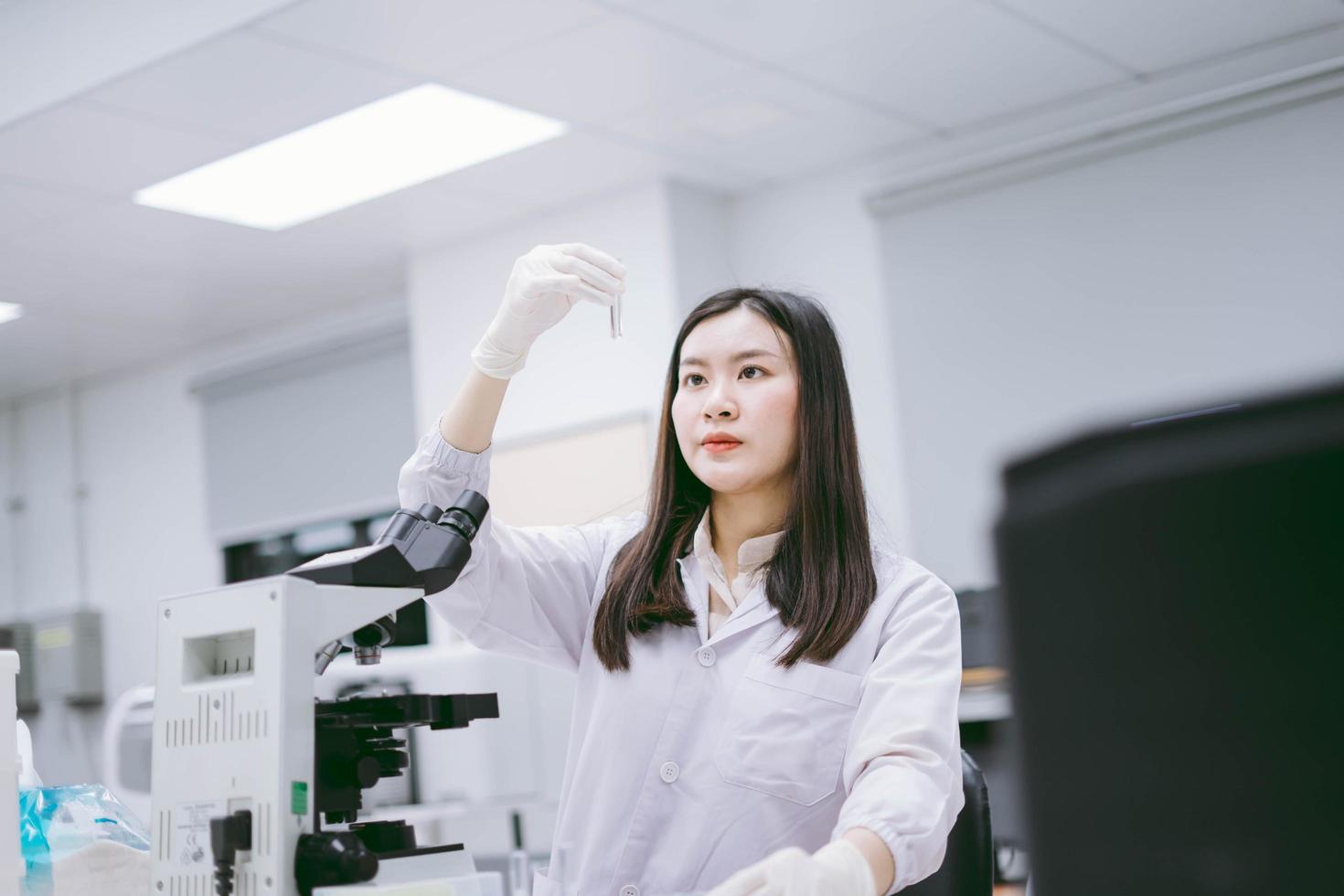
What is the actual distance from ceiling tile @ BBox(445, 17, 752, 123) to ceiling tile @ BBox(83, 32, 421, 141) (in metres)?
0.25

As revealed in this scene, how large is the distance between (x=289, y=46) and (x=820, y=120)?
1.53 metres

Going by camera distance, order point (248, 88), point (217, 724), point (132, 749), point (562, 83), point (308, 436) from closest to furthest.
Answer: point (217, 724) → point (248, 88) → point (562, 83) → point (132, 749) → point (308, 436)

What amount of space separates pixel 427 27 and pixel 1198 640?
2.97 meters

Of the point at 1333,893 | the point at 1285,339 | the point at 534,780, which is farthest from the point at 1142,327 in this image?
the point at 1333,893

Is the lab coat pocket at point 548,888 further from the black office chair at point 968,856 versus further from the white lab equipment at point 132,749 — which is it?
the white lab equipment at point 132,749

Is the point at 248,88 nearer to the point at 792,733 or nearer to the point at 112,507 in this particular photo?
the point at 792,733

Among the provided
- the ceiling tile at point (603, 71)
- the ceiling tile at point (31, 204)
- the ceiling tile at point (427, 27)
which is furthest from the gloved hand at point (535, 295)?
the ceiling tile at point (31, 204)

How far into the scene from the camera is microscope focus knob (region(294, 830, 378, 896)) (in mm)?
1091

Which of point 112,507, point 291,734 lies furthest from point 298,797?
point 112,507

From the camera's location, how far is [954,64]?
358 centimetres

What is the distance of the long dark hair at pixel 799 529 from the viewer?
1481 millimetres

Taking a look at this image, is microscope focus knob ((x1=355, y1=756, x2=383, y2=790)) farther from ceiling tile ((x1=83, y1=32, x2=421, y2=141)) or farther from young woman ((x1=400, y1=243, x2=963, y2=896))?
ceiling tile ((x1=83, y1=32, x2=421, y2=141))

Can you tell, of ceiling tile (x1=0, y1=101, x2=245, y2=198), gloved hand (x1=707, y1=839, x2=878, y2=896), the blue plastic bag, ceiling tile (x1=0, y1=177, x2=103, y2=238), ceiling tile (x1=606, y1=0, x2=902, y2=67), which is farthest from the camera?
ceiling tile (x1=0, y1=177, x2=103, y2=238)

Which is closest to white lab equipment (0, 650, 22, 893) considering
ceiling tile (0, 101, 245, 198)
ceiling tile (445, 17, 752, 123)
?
ceiling tile (445, 17, 752, 123)
